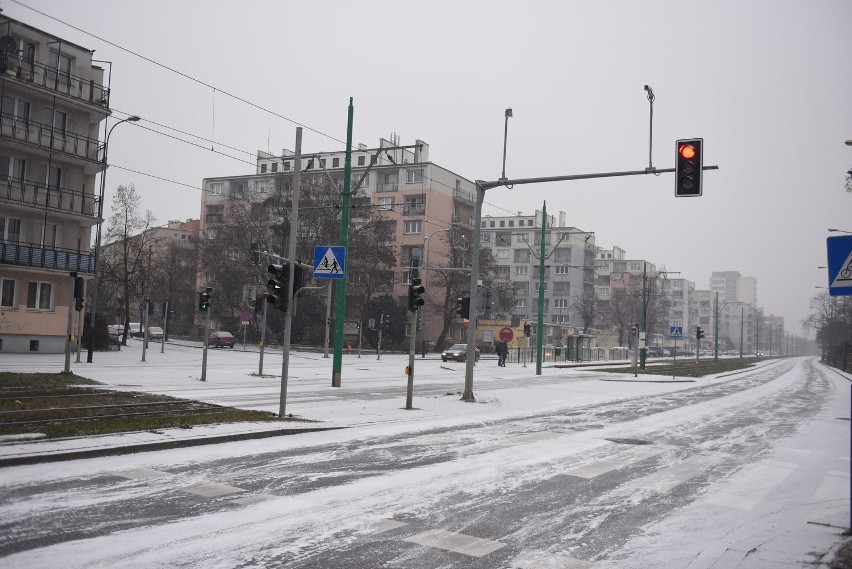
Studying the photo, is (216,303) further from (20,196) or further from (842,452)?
(842,452)

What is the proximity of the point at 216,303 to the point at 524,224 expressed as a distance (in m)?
63.7

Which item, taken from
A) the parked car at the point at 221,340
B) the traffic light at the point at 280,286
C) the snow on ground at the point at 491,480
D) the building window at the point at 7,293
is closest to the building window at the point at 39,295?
the building window at the point at 7,293

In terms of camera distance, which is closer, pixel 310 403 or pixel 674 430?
pixel 674 430

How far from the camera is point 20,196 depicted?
36.9m

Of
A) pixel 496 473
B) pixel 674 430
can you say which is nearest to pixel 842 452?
pixel 496 473

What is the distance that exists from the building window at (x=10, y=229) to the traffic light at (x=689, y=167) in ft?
113

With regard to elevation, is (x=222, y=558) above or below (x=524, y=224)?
below

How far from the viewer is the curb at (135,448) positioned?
330 inches

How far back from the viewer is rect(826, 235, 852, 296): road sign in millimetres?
7105

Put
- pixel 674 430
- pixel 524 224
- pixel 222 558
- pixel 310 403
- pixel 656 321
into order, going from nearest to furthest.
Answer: pixel 222 558
pixel 674 430
pixel 310 403
pixel 524 224
pixel 656 321

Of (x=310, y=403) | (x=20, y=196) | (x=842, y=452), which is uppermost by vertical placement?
(x=20, y=196)

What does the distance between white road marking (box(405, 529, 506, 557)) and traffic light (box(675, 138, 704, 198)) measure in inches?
403

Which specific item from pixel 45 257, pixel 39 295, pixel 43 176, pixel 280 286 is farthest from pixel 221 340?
pixel 280 286

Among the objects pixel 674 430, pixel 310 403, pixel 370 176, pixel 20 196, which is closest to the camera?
pixel 674 430
